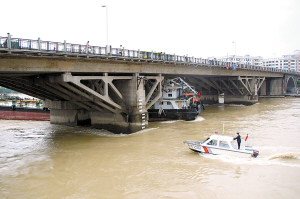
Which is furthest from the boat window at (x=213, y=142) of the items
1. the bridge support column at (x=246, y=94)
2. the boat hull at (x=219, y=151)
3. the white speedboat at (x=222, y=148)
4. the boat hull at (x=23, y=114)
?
the bridge support column at (x=246, y=94)

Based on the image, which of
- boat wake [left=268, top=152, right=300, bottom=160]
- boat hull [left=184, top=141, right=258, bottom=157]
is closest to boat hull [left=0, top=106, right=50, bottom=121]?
boat hull [left=184, top=141, right=258, bottom=157]

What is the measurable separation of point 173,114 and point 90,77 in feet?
57.0

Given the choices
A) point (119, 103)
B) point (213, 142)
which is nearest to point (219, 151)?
point (213, 142)

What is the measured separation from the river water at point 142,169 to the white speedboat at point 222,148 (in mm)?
459

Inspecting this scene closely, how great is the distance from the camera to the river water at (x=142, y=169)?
13.4 metres

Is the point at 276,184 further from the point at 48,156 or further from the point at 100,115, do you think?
the point at 100,115

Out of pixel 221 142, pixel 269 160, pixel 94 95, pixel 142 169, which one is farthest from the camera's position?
pixel 94 95

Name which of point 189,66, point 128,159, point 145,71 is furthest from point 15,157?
point 189,66

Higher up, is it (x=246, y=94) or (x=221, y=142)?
(x=246, y=94)

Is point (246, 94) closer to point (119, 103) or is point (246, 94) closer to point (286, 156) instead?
point (119, 103)

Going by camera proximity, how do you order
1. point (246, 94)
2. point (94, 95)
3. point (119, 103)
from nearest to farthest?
1. point (94, 95)
2. point (119, 103)
3. point (246, 94)

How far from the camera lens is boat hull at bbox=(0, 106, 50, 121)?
140 ft

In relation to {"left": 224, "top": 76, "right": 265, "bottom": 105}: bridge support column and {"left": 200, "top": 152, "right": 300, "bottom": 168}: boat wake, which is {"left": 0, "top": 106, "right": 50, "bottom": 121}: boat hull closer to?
{"left": 200, "top": 152, "right": 300, "bottom": 168}: boat wake

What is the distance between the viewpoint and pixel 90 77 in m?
24.9
